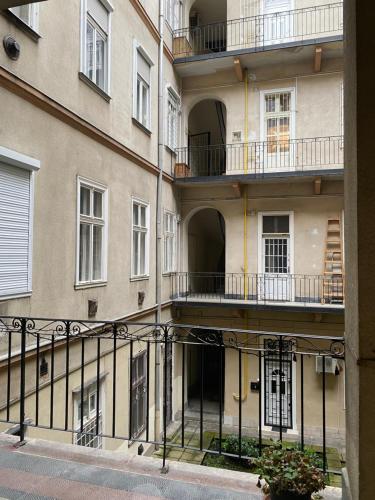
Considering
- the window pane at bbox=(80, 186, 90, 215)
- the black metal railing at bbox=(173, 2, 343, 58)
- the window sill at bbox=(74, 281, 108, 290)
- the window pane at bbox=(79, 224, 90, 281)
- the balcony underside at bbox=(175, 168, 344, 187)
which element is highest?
the black metal railing at bbox=(173, 2, 343, 58)

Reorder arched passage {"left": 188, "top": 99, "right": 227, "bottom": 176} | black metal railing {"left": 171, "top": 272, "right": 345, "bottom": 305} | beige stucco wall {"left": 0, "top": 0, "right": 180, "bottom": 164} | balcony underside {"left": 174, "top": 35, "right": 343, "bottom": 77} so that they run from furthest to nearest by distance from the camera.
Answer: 1. arched passage {"left": 188, "top": 99, "right": 227, "bottom": 176}
2. black metal railing {"left": 171, "top": 272, "right": 345, "bottom": 305}
3. balcony underside {"left": 174, "top": 35, "right": 343, "bottom": 77}
4. beige stucco wall {"left": 0, "top": 0, "right": 180, "bottom": 164}

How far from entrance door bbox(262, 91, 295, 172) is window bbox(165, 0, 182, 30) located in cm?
347

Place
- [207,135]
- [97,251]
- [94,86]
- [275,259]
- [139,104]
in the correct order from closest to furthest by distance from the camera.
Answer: [94,86], [97,251], [139,104], [275,259], [207,135]

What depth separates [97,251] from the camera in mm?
6754

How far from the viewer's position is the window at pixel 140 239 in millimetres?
8367

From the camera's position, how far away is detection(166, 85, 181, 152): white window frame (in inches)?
409

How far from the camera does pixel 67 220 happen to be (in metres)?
5.68

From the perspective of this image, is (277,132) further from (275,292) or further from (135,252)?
(135,252)

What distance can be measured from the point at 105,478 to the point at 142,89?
8300mm

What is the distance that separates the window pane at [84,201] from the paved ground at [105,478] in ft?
13.2

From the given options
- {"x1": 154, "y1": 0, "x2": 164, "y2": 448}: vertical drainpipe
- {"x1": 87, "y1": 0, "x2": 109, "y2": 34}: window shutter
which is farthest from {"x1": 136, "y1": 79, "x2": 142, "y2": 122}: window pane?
{"x1": 87, "y1": 0, "x2": 109, "y2": 34}: window shutter

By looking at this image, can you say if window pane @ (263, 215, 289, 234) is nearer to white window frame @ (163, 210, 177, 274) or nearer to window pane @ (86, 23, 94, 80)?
white window frame @ (163, 210, 177, 274)

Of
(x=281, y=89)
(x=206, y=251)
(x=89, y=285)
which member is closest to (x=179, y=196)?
(x=206, y=251)

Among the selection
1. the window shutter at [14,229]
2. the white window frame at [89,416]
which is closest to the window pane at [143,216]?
the white window frame at [89,416]
